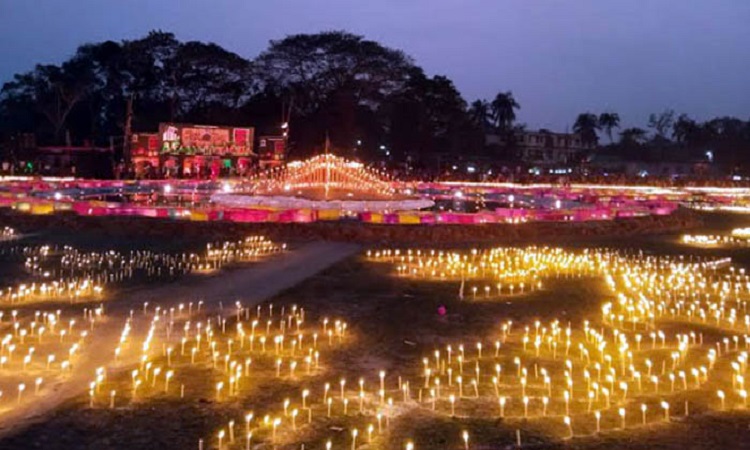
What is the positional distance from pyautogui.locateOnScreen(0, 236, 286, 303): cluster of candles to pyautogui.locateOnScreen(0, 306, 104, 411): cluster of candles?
157 cm

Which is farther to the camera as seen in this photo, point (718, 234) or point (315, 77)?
point (315, 77)

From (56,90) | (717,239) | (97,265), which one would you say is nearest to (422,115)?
(56,90)

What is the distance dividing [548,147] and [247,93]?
1833 inches

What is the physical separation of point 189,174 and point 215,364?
172 feet

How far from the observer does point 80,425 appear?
7105mm

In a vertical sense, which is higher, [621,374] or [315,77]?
[315,77]

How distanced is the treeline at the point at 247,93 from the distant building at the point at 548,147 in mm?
22874

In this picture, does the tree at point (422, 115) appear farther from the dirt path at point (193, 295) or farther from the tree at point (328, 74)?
the dirt path at point (193, 295)

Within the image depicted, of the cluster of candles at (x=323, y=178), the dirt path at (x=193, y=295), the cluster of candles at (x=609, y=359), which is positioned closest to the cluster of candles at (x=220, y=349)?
the dirt path at (x=193, y=295)

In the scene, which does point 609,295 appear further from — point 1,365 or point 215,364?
point 1,365

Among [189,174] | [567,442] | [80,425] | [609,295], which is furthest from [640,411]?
[189,174]

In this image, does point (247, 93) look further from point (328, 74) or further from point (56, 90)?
point (56, 90)

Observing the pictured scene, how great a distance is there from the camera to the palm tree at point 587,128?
366 ft

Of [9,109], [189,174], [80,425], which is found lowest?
[80,425]
